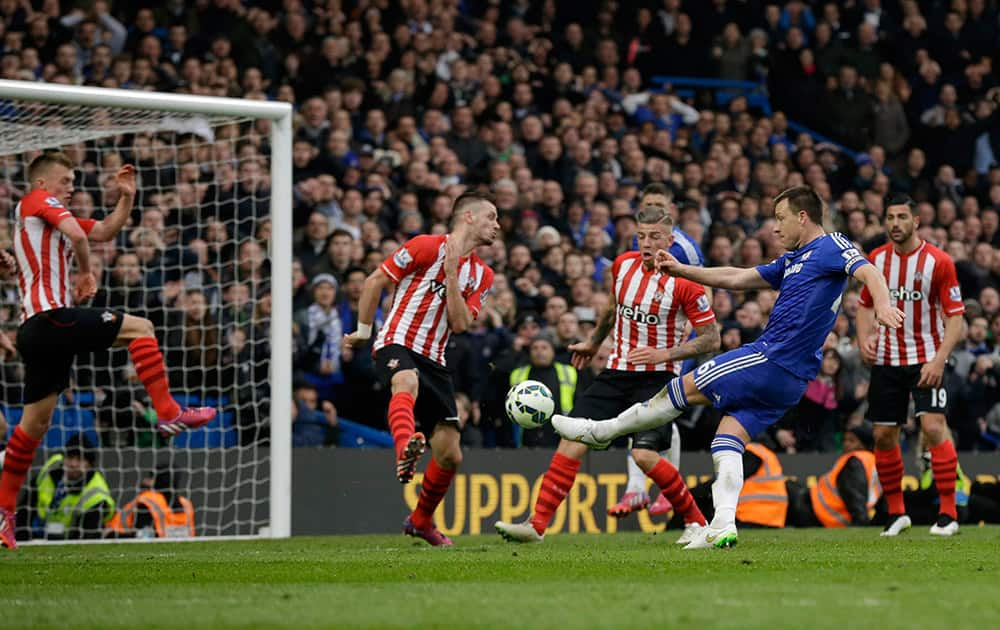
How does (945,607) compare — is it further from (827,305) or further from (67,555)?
(67,555)

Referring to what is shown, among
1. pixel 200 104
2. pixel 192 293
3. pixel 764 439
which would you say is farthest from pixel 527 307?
pixel 200 104

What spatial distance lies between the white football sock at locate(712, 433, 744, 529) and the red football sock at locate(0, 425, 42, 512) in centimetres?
440

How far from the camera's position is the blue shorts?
8305mm

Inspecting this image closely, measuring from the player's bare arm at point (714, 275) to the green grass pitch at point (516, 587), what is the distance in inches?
58.5

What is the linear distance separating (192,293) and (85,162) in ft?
6.03

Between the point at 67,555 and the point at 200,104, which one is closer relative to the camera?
the point at 67,555

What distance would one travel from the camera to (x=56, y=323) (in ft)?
30.7

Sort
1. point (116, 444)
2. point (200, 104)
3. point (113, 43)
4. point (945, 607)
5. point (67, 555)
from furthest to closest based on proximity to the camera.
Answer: point (113, 43)
point (116, 444)
point (200, 104)
point (67, 555)
point (945, 607)

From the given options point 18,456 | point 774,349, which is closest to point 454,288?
point 774,349

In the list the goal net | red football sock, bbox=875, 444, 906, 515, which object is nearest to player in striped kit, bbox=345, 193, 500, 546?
the goal net

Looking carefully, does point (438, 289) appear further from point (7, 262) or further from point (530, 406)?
point (7, 262)

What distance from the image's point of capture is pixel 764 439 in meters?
14.4

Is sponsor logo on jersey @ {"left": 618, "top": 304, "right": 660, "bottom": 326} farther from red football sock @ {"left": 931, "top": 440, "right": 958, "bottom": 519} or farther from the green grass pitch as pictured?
red football sock @ {"left": 931, "top": 440, "right": 958, "bottom": 519}

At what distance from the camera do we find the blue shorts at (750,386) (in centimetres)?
830
